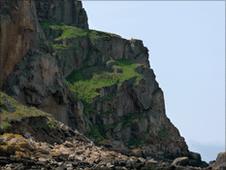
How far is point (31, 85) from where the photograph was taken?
152000 millimetres

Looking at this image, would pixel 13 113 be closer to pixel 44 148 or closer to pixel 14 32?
pixel 44 148

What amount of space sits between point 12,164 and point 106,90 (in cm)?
11569

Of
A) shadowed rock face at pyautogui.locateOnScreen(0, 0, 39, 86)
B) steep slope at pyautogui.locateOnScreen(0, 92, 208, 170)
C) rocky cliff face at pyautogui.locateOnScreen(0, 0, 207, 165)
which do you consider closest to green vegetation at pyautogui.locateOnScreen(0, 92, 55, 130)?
steep slope at pyautogui.locateOnScreen(0, 92, 208, 170)

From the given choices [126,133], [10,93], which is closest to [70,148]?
[10,93]

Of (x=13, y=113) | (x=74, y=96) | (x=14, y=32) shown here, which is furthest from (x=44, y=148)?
(x=74, y=96)

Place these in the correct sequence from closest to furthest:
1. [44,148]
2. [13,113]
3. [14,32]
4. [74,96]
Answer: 1. [44,148]
2. [13,113]
3. [14,32]
4. [74,96]

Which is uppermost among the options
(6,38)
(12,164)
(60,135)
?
(6,38)

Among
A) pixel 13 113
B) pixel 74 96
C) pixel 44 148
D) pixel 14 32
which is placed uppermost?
pixel 14 32

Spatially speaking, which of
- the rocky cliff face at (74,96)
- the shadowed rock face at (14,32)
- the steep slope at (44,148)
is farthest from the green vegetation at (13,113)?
the shadowed rock face at (14,32)

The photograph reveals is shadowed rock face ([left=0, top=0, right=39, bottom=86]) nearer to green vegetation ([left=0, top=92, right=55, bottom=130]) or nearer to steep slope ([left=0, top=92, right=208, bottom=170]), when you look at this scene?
green vegetation ([left=0, top=92, right=55, bottom=130])

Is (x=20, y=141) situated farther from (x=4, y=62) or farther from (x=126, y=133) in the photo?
(x=126, y=133)

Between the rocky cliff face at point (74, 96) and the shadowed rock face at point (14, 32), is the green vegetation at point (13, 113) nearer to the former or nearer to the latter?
the rocky cliff face at point (74, 96)

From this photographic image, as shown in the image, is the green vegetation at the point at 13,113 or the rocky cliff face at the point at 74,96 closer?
the green vegetation at the point at 13,113

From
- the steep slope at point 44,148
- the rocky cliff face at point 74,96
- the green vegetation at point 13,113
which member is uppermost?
the rocky cliff face at point 74,96
